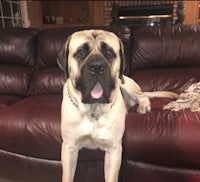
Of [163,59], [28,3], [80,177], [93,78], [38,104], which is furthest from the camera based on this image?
[28,3]

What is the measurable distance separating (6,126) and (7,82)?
0.72 meters

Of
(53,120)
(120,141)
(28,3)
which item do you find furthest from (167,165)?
(28,3)

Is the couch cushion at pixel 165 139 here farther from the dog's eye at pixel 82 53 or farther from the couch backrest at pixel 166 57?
the couch backrest at pixel 166 57

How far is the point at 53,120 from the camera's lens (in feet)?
5.15

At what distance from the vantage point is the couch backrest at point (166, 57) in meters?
2.12

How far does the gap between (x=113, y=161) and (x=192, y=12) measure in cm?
392

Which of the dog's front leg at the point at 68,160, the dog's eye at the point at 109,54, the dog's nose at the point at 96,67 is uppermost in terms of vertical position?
the dog's eye at the point at 109,54

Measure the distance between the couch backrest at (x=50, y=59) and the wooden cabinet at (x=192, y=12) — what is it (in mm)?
2792

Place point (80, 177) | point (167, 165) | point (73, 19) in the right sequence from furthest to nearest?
point (73, 19)
point (80, 177)
point (167, 165)

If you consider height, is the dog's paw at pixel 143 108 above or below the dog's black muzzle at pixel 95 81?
below

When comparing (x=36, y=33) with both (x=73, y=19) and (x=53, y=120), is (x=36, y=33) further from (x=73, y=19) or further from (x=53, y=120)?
(x=73, y=19)

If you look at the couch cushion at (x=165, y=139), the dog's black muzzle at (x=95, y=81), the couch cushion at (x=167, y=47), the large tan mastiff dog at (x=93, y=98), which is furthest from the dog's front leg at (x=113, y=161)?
the couch cushion at (x=167, y=47)

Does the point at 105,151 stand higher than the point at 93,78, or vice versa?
the point at 93,78

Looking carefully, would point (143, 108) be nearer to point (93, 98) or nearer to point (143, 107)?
point (143, 107)
